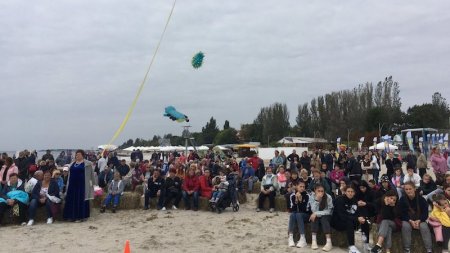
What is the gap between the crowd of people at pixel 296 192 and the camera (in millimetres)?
6344

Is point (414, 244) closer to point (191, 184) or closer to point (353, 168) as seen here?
point (191, 184)

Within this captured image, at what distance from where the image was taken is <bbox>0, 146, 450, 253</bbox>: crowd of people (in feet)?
20.8

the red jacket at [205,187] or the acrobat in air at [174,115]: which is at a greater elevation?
the acrobat in air at [174,115]

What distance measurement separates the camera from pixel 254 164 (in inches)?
599

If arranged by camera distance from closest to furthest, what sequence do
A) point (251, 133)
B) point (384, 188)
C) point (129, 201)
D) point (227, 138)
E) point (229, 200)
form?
point (384, 188), point (229, 200), point (129, 201), point (227, 138), point (251, 133)

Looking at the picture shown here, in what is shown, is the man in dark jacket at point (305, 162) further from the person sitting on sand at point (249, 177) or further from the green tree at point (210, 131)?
the green tree at point (210, 131)

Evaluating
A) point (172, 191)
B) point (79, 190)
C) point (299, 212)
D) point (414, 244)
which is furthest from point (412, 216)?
point (79, 190)

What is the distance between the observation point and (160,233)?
Result: 808 centimetres

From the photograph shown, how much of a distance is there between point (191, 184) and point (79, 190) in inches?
121

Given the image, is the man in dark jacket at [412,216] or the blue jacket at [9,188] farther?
the blue jacket at [9,188]

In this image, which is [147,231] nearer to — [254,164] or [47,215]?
[47,215]

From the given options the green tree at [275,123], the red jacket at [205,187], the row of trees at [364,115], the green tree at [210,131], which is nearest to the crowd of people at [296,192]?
the red jacket at [205,187]

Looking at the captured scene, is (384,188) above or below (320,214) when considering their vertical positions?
above

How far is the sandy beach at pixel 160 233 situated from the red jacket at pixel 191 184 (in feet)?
2.88
